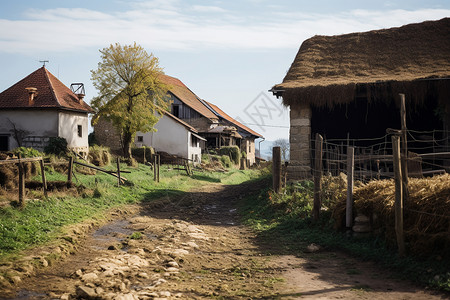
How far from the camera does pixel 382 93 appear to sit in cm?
1419

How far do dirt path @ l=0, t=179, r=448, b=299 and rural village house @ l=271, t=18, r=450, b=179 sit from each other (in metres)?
5.65

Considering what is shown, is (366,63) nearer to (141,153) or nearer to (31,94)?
(141,153)

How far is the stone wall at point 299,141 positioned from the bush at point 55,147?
16083 mm

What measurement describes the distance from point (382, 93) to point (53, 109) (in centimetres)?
1991

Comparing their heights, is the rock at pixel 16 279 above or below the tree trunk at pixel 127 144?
below

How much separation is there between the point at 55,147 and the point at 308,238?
20257 mm

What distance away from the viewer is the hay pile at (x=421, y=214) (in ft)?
23.5

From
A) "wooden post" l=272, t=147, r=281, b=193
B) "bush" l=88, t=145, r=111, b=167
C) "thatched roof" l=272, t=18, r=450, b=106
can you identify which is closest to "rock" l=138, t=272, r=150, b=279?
"wooden post" l=272, t=147, r=281, b=193

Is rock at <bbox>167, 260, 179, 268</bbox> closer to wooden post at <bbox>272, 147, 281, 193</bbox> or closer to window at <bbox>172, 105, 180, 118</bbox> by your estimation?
wooden post at <bbox>272, 147, 281, 193</bbox>

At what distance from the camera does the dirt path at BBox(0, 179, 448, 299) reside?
6.31 m

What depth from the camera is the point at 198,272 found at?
7.53 m

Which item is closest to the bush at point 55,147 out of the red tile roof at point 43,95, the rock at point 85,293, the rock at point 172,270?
the red tile roof at point 43,95

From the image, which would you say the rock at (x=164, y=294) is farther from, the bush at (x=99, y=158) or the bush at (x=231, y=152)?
the bush at (x=231, y=152)

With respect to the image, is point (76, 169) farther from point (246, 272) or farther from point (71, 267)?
point (246, 272)
